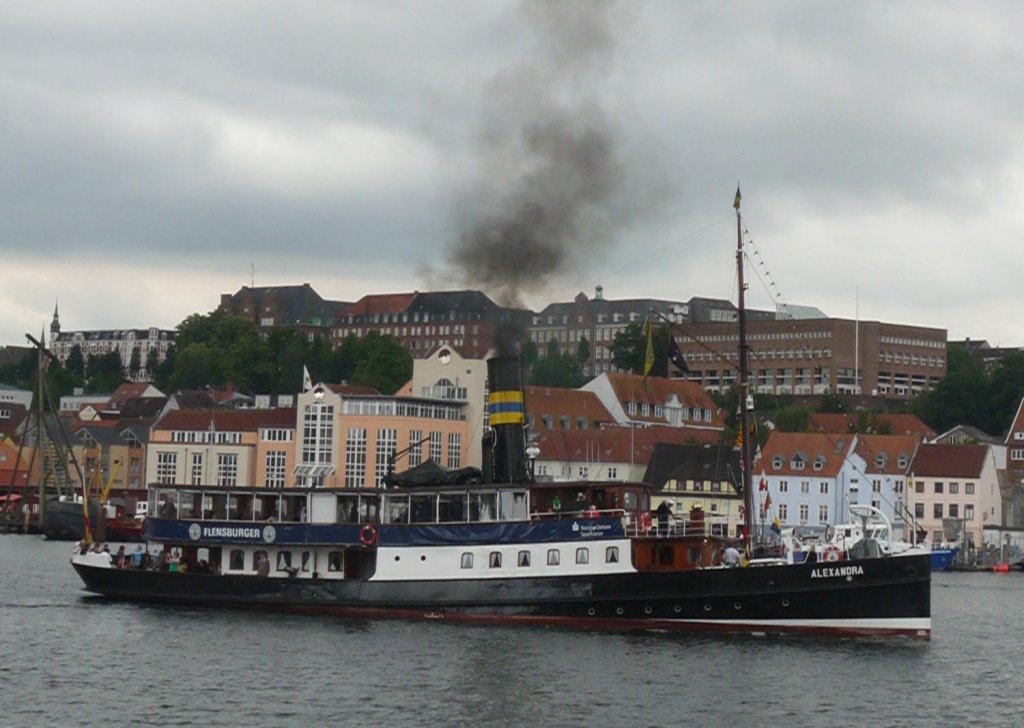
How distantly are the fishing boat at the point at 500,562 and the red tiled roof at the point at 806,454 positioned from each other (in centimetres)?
7192

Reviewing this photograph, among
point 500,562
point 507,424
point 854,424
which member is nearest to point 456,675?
point 500,562

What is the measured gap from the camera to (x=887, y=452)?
139m

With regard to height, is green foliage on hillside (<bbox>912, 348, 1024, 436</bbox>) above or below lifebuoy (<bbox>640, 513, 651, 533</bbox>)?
above

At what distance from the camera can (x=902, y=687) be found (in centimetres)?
4900

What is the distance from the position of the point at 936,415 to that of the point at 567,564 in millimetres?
121465

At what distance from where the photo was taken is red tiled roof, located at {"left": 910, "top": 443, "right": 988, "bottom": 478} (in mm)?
135125

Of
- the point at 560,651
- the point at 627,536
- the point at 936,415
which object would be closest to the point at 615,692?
the point at 560,651

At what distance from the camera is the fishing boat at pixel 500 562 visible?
57.1m

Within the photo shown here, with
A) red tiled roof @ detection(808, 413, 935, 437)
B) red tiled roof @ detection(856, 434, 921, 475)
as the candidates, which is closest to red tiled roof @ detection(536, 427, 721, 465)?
red tiled roof @ detection(856, 434, 921, 475)

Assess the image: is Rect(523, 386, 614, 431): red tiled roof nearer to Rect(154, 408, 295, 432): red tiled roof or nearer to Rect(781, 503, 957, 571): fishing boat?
Rect(154, 408, 295, 432): red tiled roof

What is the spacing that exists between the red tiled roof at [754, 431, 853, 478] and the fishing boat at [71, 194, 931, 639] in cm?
7192

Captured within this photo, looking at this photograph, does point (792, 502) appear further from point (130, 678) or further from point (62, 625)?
point (130, 678)

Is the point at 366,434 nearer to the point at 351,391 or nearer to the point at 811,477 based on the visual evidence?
the point at 351,391

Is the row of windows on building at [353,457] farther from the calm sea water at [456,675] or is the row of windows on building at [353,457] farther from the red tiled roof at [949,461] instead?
the calm sea water at [456,675]
